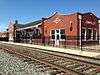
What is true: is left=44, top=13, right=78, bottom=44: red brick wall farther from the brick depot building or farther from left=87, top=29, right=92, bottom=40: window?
left=87, top=29, right=92, bottom=40: window

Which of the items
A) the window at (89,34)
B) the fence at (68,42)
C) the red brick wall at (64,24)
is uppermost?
the red brick wall at (64,24)

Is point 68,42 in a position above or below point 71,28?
below

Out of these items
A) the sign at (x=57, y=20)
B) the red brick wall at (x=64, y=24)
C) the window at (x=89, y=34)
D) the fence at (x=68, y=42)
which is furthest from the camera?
the sign at (x=57, y=20)

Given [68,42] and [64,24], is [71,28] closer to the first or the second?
[64,24]

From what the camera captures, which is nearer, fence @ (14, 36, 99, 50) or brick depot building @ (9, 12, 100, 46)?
fence @ (14, 36, 99, 50)

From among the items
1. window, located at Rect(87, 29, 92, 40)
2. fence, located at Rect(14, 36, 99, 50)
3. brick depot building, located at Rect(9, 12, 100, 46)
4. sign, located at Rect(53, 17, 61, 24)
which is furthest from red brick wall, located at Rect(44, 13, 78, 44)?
window, located at Rect(87, 29, 92, 40)

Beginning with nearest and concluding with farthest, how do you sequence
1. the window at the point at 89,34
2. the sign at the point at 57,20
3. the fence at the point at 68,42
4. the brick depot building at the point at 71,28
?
1. the fence at the point at 68,42
2. the brick depot building at the point at 71,28
3. the window at the point at 89,34
4. the sign at the point at 57,20

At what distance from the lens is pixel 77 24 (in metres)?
29.8

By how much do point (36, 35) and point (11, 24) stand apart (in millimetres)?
19539

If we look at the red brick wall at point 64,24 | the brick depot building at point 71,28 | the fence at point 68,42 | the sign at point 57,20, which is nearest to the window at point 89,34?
the brick depot building at point 71,28

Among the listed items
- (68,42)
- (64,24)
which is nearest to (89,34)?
(64,24)

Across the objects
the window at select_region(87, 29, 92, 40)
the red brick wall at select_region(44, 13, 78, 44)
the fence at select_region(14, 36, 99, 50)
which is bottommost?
the fence at select_region(14, 36, 99, 50)

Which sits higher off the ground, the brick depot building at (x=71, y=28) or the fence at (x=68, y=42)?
the brick depot building at (x=71, y=28)

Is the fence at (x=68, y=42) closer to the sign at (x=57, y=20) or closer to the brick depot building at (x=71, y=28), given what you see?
the brick depot building at (x=71, y=28)
